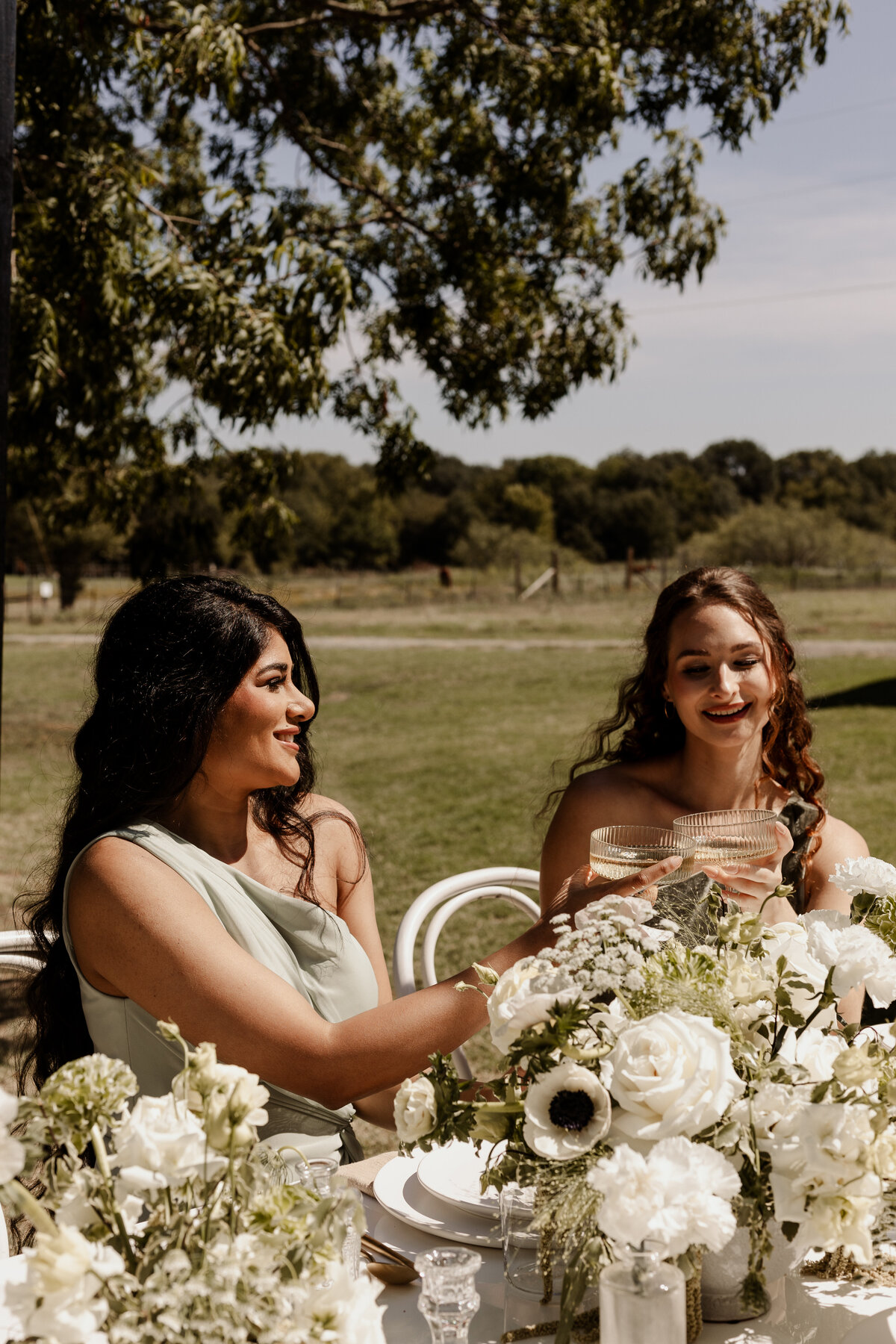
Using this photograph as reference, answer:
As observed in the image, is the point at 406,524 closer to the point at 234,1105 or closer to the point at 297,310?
the point at 297,310

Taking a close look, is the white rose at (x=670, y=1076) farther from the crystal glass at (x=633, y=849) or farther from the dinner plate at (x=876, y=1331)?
the crystal glass at (x=633, y=849)

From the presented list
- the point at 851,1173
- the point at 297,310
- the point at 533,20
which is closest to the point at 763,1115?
the point at 851,1173

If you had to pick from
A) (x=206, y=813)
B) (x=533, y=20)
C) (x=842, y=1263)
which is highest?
(x=533, y=20)

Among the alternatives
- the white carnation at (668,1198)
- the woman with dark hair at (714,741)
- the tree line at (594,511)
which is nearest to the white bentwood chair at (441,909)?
the woman with dark hair at (714,741)

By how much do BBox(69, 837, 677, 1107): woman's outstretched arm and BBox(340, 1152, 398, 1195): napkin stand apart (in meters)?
0.10

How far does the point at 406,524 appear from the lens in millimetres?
68000

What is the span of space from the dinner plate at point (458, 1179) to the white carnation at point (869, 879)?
0.61m

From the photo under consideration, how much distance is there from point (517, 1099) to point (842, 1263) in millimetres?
→ 558

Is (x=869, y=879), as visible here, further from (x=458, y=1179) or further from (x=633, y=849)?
(x=458, y=1179)

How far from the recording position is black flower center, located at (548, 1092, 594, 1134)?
1.09 m

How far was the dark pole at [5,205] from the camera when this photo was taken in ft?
8.03

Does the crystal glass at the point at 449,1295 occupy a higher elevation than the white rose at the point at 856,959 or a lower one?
lower

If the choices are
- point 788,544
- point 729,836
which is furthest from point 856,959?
point 788,544

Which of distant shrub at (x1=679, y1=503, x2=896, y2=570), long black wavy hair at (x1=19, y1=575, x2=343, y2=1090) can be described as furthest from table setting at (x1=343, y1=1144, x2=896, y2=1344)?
distant shrub at (x1=679, y1=503, x2=896, y2=570)
